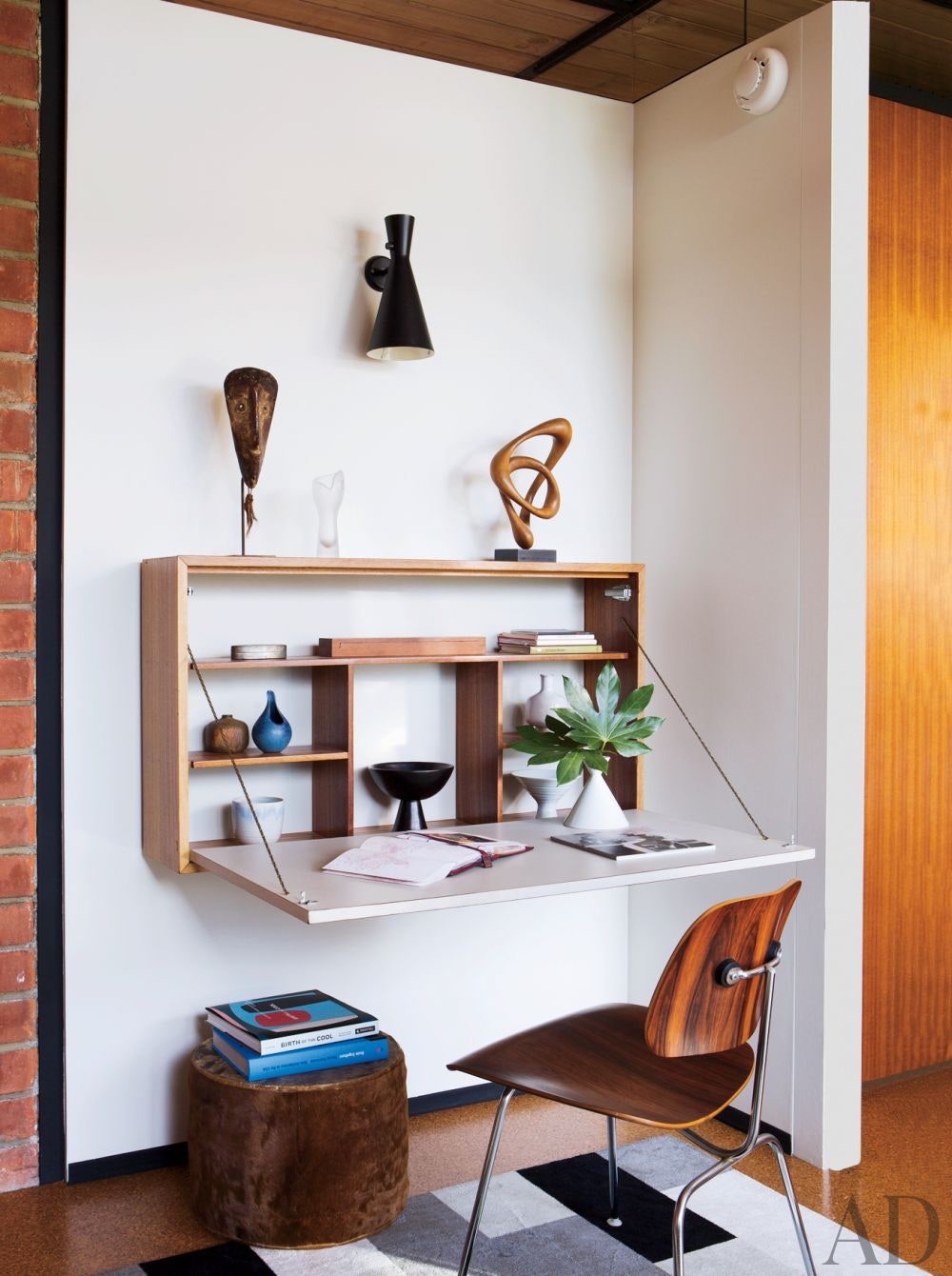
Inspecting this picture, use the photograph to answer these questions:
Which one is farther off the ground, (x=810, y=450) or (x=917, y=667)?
(x=810, y=450)

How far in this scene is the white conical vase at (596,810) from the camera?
114 inches

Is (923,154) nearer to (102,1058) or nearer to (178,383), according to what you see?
(178,383)

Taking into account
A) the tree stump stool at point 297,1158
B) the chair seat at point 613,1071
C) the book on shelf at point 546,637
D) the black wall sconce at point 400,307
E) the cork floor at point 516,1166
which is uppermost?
the black wall sconce at point 400,307

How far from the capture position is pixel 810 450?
2.89 metres

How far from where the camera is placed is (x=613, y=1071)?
2221 millimetres

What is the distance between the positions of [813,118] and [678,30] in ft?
3.60

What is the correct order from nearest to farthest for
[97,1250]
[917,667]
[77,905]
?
1. [97,1250]
2. [77,905]
3. [917,667]

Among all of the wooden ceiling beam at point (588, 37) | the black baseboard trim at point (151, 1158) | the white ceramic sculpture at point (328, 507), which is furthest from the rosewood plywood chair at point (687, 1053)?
the wooden ceiling beam at point (588, 37)

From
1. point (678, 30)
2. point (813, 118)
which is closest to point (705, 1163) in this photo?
point (813, 118)

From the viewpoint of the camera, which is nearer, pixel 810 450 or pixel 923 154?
pixel 810 450

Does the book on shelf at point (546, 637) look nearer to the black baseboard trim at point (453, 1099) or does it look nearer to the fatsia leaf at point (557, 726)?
the fatsia leaf at point (557, 726)

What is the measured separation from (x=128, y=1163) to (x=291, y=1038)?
23.9 inches

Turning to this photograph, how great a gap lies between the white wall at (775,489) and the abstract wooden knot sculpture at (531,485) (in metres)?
0.37

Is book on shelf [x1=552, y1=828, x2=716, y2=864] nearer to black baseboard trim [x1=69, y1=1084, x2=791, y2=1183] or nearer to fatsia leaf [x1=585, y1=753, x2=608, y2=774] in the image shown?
fatsia leaf [x1=585, y1=753, x2=608, y2=774]
